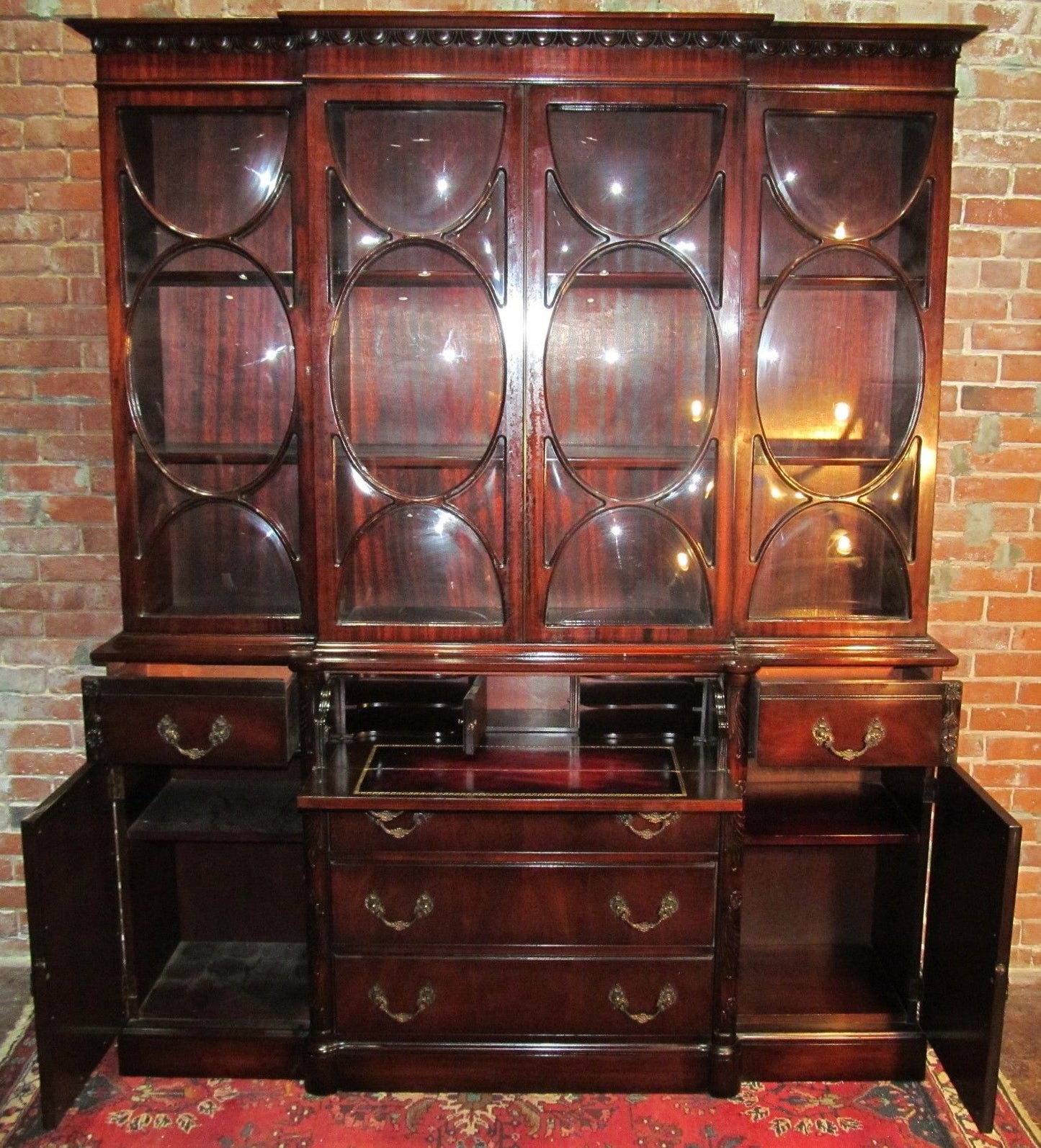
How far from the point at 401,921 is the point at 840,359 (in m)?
1.59

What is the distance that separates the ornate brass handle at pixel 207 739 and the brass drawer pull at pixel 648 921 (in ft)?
3.01

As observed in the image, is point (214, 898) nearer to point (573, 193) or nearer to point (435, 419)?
point (435, 419)

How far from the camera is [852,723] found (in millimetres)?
2090

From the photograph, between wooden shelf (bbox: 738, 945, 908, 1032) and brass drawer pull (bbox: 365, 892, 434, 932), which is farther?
wooden shelf (bbox: 738, 945, 908, 1032)

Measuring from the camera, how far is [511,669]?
6.89 feet

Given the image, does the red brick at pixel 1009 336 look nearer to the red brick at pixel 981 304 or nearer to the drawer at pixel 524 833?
the red brick at pixel 981 304

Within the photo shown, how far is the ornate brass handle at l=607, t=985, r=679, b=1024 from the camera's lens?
6.90ft

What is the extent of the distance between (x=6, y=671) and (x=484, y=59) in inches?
74.5

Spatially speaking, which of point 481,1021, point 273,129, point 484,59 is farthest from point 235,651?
point 484,59

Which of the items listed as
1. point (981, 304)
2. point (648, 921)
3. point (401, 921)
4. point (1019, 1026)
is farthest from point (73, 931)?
point (981, 304)

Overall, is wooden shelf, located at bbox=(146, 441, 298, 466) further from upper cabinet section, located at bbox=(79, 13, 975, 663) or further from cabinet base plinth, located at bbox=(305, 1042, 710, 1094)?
cabinet base plinth, located at bbox=(305, 1042, 710, 1094)

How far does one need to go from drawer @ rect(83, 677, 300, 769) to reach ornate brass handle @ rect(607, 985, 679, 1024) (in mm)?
885

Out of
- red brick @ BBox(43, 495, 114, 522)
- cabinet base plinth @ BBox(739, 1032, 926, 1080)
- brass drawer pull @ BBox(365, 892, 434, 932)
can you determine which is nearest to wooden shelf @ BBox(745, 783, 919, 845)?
cabinet base plinth @ BBox(739, 1032, 926, 1080)

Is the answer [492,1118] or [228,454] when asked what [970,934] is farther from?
[228,454]
